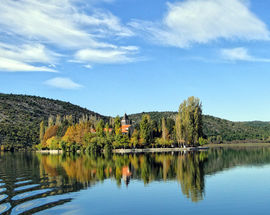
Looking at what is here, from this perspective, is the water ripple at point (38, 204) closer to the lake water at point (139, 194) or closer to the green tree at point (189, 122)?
the lake water at point (139, 194)

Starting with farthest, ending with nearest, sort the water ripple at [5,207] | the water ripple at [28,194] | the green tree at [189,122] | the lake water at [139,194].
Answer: the green tree at [189,122], the water ripple at [28,194], the lake water at [139,194], the water ripple at [5,207]

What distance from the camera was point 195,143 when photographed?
11181 centimetres

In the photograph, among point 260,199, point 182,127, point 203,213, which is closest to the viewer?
point 203,213

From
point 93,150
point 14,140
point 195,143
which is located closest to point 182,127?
point 195,143

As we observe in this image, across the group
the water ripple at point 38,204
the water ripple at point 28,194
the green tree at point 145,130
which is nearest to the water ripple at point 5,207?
the water ripple at point 38,204

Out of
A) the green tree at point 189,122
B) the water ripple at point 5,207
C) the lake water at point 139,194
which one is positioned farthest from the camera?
the green tree at point 189,122

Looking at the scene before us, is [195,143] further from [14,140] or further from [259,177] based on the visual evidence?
[14,140]

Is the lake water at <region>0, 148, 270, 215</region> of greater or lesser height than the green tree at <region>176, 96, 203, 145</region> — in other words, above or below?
below

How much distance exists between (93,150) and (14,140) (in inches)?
2609

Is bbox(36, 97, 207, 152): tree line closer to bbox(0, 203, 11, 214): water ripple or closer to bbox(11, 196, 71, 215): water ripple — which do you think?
bbox(11, 196, 71, 215): water ripple

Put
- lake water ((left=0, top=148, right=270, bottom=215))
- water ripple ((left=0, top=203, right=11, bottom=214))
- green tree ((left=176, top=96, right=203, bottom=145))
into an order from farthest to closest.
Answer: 1. green tree ((left=176, top=96, right=203, bottom=145))
2. lake water ((left=0, top=148, right=270, bottom=215))
3. water ripple ((left=0, top=203, right=11, bottom=214))

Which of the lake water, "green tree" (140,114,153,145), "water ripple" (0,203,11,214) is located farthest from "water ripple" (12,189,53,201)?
"green tree" (140,114,153,145)

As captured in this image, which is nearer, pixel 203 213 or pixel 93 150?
pixel 203 213

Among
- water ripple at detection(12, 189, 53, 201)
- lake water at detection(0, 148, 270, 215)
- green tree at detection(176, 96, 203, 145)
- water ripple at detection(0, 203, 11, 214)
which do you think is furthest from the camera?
green tree at detection(176, 96, 203, 145)
